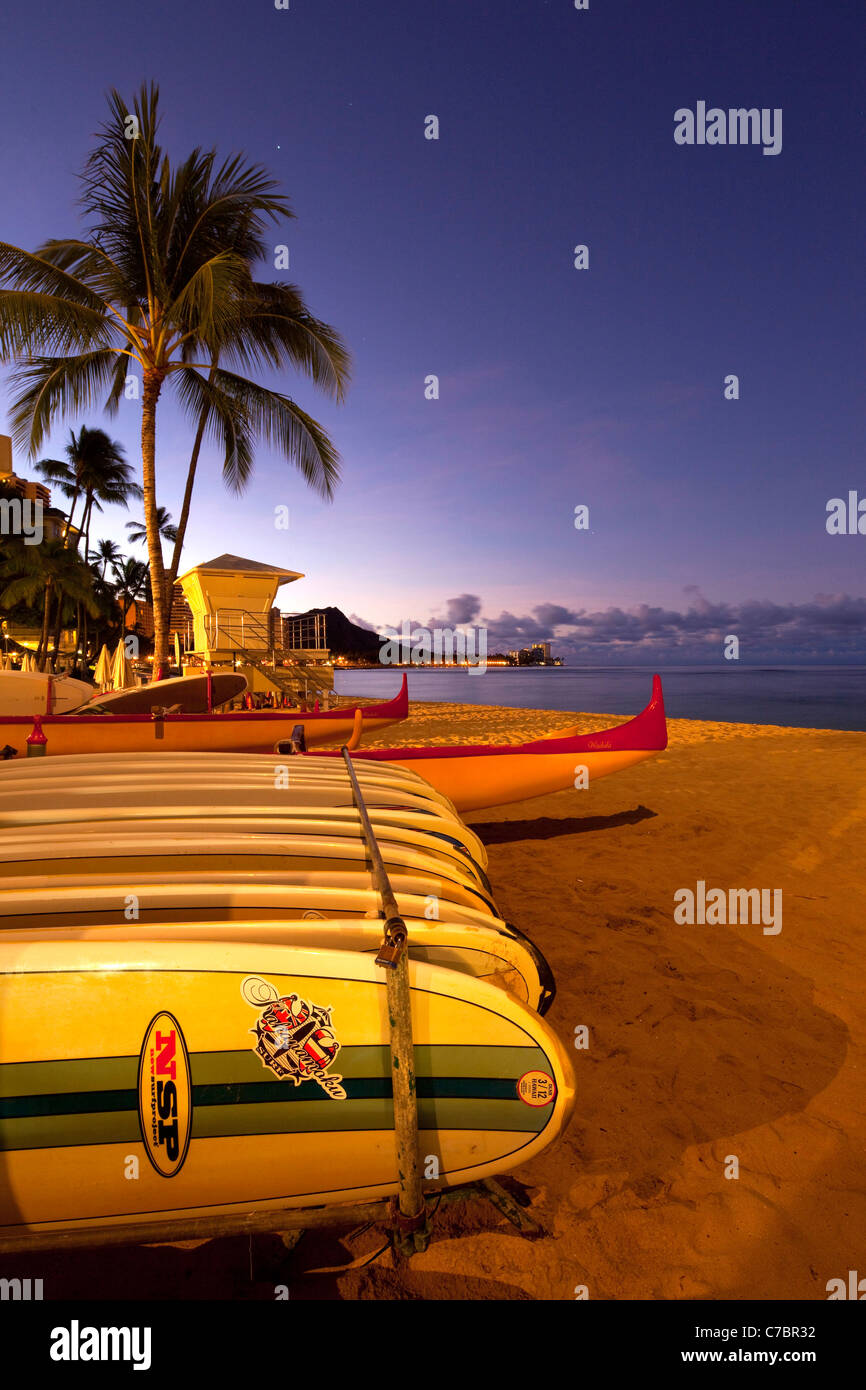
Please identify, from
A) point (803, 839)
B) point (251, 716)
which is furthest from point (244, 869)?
point (803, 839)

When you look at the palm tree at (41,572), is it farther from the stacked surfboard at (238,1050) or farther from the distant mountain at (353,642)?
the distant mountain at (353,642)

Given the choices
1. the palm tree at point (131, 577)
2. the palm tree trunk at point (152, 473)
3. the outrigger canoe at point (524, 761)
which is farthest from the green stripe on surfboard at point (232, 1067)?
the palm tree at point (131, 577)

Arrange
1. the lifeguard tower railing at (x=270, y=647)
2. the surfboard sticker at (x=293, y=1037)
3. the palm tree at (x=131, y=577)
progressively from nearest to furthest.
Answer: the surfboard sticker at (x=293, y=1037)
the lifeguard tower railing at (x=270, y=647)
the palm tree at (x=131, y=577)

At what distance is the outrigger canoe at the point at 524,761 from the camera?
19.1 feet

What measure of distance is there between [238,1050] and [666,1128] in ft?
6.15

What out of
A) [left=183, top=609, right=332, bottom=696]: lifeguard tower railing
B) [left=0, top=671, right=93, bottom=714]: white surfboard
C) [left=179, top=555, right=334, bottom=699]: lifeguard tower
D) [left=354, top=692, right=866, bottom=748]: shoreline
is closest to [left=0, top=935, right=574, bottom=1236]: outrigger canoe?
[left=0, top=671, right=93, bottom=714]: white surfboard

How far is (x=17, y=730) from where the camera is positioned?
734 cm

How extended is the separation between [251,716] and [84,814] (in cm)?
503

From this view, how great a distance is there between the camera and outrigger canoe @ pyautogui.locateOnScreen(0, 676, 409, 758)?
728 cm

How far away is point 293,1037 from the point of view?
166cm

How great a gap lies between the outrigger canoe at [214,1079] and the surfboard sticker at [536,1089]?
6 centimetres

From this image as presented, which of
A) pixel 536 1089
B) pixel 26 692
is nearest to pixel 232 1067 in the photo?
pixel 536 1089

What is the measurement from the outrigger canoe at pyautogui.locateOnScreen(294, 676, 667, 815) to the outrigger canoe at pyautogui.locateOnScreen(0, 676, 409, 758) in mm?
1696
